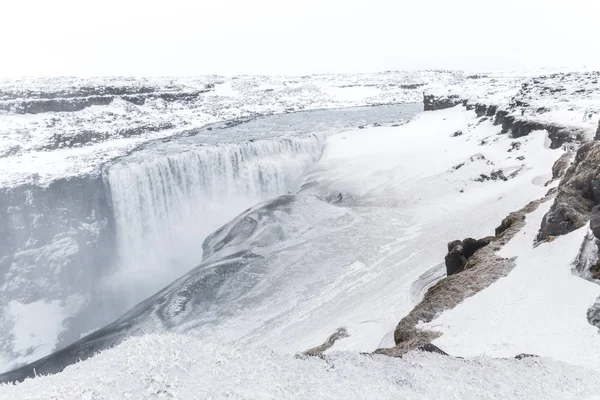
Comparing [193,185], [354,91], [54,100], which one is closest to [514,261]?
[193,185]

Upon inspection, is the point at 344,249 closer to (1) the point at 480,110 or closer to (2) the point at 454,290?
(2) the point at 454,290

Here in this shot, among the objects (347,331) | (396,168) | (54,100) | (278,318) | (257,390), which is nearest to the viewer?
(257,390)

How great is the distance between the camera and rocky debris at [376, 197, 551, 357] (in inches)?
297

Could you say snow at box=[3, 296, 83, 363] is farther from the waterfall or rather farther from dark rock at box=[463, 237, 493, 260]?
dark rock at box=[463, 237, 493, 260]

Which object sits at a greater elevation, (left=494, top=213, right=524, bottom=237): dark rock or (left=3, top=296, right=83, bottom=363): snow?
(left=494, top=213, right=524, bottom=237): dark rock

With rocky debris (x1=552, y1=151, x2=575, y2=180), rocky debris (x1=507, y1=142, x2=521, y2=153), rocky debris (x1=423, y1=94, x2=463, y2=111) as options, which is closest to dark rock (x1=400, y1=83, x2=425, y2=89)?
rocky debris (x1=423, y1=94, x2=463, y2=111)

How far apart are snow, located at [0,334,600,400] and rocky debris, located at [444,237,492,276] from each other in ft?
20.3

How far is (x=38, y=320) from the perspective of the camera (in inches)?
1007

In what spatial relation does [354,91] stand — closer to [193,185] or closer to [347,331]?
[193,185]

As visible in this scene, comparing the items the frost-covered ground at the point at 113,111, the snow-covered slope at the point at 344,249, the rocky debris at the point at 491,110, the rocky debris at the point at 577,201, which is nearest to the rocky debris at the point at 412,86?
the frost-covered ground at the point at 113,111

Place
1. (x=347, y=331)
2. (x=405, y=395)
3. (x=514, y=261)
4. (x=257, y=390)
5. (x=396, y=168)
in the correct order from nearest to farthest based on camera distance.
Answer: (x=257, y=390), (x=405, y=395), (x=514, y=261), (x=347, y=331), (x=396, y=168)

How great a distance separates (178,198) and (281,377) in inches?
1064

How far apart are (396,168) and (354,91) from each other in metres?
57.0

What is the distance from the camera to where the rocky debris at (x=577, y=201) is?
9.22m
